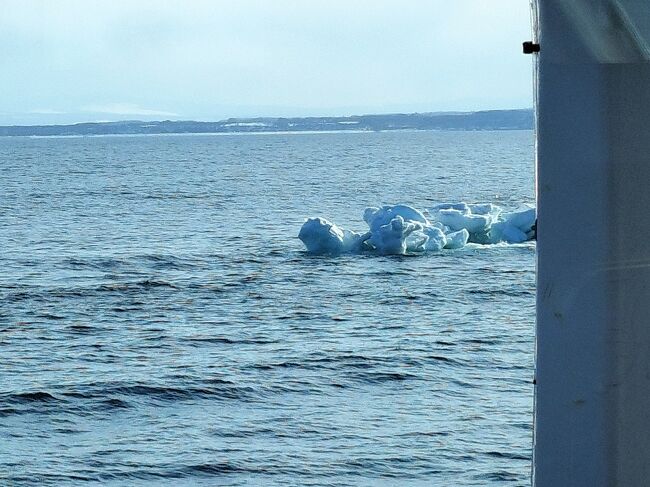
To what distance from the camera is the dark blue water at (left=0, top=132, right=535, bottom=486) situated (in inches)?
474

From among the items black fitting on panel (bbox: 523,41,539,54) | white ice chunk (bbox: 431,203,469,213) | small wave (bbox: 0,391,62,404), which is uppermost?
black fitting on panel (bbox: 523,41,539,54)

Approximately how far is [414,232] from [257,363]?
13235mm

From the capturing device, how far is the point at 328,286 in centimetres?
2516

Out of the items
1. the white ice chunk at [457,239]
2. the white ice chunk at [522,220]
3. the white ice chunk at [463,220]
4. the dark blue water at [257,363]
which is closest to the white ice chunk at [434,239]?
the white ice chunk at [457,239]

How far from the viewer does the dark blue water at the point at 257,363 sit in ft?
39.5

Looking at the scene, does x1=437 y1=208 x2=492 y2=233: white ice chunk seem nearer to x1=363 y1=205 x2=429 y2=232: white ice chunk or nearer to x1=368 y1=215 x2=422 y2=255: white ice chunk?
x1=363 y1=205 x2=429 y2=232: white ice chunk

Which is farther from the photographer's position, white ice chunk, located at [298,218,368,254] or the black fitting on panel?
white ice chunk, located at [298,218,368,254]

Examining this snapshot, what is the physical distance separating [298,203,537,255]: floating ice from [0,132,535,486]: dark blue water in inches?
19.1

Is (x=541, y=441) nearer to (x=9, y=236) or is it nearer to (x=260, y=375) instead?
(x=260, y=375)

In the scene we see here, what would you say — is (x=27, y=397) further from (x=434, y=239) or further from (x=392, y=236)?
(x=434, y=239)

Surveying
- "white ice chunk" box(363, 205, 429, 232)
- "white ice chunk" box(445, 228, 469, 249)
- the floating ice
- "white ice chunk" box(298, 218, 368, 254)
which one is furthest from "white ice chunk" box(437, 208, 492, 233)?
"white ice chunk" box(298, 218, 368, 254)

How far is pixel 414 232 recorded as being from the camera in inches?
1170

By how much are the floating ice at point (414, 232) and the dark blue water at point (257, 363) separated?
1.59ft

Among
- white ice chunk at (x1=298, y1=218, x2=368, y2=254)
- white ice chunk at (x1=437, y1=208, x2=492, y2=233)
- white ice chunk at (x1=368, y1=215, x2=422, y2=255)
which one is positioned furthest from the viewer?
white ice chunk at (x1=437, y1=208, x2=492, y2=233)
